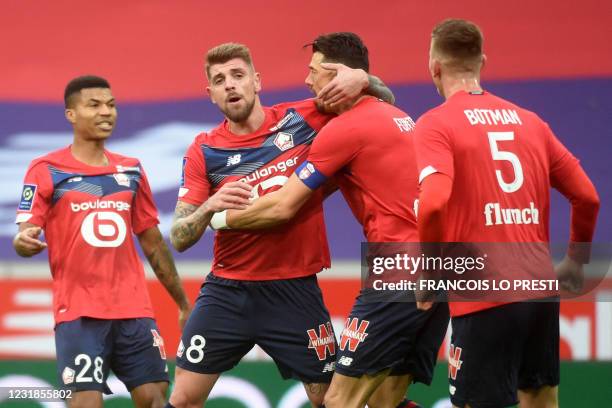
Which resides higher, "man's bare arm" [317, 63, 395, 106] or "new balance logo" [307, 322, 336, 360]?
"man's bare arm" [317, 63, 395, 106]

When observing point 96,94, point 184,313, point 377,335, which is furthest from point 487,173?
point 96,94

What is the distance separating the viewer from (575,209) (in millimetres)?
4727

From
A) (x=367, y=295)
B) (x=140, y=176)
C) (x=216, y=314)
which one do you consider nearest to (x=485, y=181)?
(x=367, y=295)

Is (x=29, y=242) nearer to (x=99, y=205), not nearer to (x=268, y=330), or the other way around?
(x=99, y=205)

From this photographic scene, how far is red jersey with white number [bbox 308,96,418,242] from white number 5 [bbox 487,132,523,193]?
0.73m

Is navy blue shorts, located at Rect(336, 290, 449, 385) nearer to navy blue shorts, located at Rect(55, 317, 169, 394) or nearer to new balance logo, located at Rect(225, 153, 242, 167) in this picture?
new balance logo, located at Rect(225, 153, 242, 167)

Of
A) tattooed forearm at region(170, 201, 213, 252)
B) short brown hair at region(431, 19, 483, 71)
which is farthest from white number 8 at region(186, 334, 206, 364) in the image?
short brown hair at region(431, 19, 483, 71)

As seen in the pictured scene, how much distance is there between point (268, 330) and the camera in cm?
540

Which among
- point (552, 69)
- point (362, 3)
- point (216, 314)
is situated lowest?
point (216, 314)

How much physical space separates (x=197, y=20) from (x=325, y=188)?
3.14 metres

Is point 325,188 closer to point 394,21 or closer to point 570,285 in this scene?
point 570,285

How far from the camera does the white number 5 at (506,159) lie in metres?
4.43

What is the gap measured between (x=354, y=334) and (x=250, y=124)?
1320mm

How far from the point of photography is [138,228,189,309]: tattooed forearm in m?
6.34
